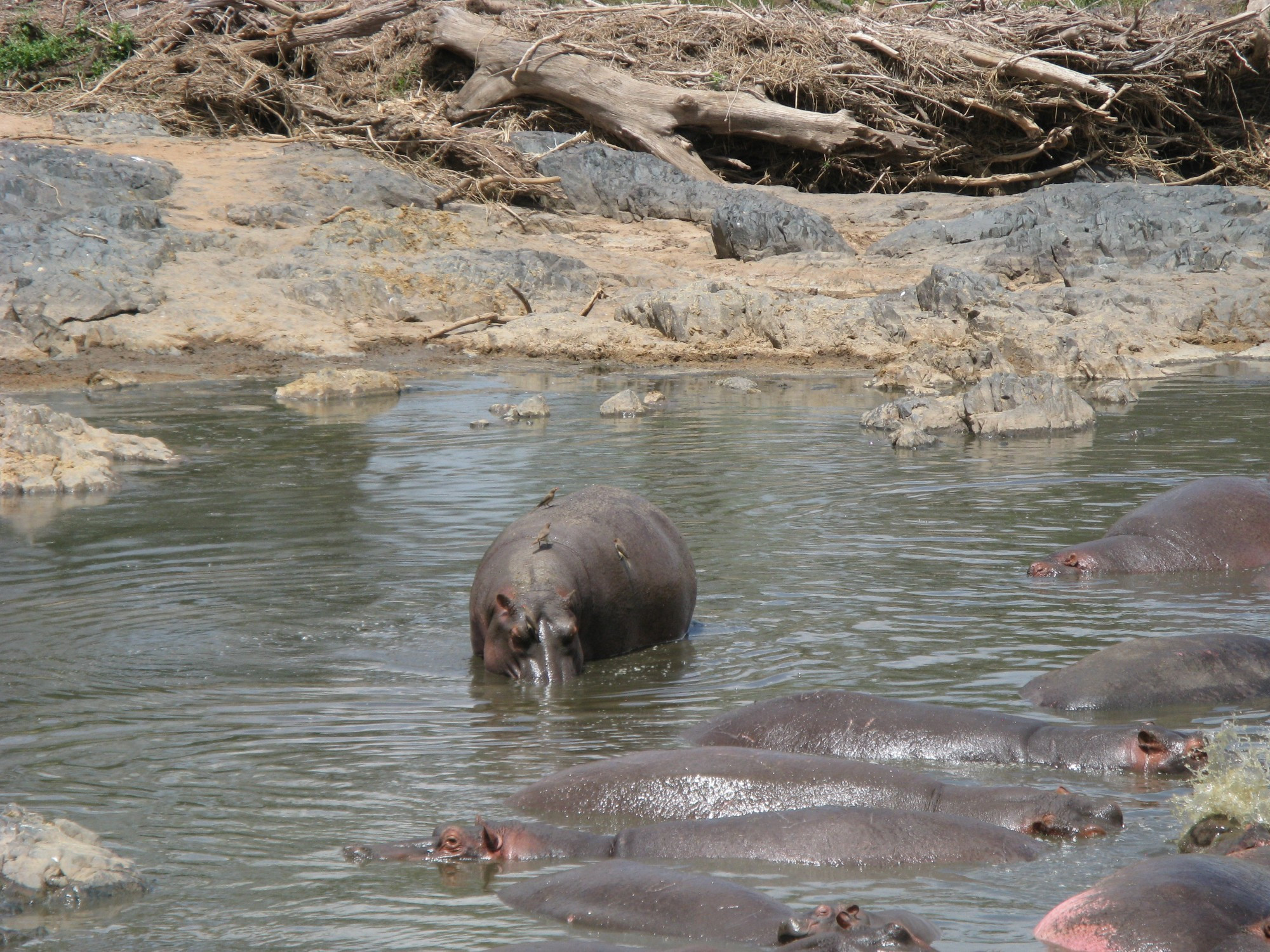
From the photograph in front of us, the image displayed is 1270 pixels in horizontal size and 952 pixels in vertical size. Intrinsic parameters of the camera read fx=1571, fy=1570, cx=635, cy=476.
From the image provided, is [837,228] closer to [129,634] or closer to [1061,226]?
[1061,226]

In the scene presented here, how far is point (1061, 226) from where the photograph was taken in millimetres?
20438

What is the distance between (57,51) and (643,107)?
870 cm

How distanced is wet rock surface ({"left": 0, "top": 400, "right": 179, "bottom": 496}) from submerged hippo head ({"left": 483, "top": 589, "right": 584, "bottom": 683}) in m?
5.31

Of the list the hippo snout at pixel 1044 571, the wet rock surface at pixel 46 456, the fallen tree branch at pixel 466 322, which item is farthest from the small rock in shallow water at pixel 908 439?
the fallen tree branch at pixel 466 322

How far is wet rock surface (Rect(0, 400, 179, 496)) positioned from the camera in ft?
34.3

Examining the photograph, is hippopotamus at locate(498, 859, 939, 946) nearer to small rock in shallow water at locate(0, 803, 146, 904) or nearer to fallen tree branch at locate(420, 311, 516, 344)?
small rock in shallow water at locate(0, 803, 146, 904)

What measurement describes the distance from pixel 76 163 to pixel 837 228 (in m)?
9.97

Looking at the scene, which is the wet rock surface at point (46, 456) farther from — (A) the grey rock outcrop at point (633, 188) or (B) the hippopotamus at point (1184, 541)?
(A) the grey rock outcrop at point (633, 188)

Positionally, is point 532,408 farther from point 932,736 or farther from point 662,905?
point 662,905

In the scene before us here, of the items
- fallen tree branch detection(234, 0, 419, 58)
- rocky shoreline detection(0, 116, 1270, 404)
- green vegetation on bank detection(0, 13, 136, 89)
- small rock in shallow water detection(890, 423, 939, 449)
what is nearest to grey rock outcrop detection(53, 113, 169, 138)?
rocky shoreline detection(0, 116, 1270, 404)

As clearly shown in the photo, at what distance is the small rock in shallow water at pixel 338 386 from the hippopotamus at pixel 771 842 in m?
10.9

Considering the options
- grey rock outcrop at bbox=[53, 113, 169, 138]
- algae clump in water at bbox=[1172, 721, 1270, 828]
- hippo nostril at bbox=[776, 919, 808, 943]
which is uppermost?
grey rock outcrop at bbox=[53, 113, 169, 138]

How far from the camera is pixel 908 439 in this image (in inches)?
471

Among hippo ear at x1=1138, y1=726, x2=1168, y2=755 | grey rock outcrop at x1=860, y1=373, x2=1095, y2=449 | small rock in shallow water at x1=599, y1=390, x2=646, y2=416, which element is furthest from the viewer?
Answer: small rock in shallow water at x1=599, y1=390, x2=646, y2=416
